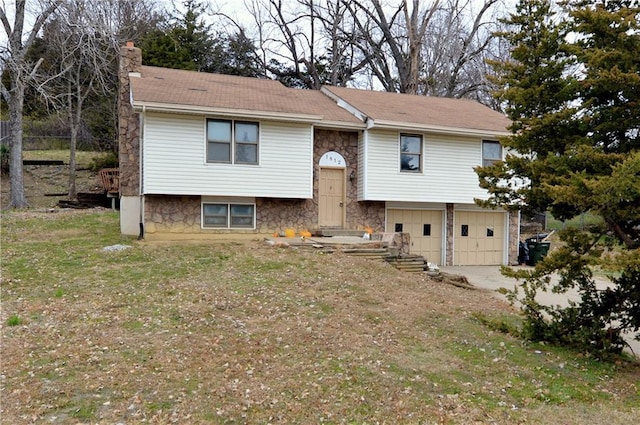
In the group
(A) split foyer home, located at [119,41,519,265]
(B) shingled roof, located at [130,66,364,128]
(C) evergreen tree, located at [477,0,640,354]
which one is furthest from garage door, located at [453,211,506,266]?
(C) evergreen tree, located at [477,0,640,354]

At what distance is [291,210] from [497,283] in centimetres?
596

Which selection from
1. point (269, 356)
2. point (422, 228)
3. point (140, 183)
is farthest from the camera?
point (422, 228)

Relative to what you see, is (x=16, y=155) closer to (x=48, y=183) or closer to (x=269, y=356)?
(x=48, y=183)

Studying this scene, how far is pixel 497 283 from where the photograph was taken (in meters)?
12.3

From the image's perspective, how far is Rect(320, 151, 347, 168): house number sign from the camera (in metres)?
14.6

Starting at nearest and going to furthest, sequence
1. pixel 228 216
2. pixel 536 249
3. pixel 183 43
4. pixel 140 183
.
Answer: pixel 140 183 < pixel 228 216 < pixel 536 249 < pixel 183 43

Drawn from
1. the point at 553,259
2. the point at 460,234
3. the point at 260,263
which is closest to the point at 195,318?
the point at 260,263

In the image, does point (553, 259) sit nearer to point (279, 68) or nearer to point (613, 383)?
point (613, 383)

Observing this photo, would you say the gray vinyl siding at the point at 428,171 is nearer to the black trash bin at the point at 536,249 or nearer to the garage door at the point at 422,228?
the garage door at the point at 422,228

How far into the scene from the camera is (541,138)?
6.03m

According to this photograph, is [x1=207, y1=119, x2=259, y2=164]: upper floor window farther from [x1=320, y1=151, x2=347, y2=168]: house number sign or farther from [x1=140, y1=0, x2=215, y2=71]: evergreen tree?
[x1=140, y1=0, x2=215, y2=71]: evergreen tree

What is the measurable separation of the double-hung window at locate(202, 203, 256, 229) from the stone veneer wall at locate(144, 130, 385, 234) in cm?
15

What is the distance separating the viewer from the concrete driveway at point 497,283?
9891 millimetres

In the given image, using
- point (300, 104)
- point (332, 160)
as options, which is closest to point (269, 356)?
point (332, 160)
